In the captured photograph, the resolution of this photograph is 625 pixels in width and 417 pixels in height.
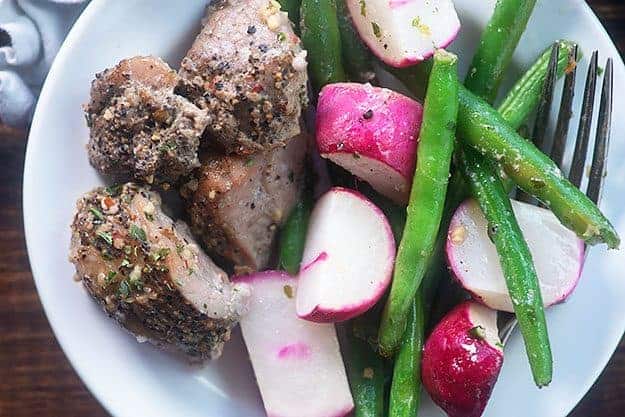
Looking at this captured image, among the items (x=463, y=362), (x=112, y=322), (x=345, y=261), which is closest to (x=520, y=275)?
(x=463, y=362)

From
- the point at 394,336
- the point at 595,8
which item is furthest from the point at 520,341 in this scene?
the point at 595,8

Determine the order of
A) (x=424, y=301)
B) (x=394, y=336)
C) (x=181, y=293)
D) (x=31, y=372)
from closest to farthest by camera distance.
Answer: (x=181, y=293), (x=394, y=336), (x=424, y=301), (x=31, y=372)

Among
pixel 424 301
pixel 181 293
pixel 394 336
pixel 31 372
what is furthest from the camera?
pixel 31 372

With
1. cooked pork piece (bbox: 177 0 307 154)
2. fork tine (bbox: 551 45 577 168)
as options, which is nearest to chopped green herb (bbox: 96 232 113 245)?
cooked pork piece (bbox: 177 0 307 154)

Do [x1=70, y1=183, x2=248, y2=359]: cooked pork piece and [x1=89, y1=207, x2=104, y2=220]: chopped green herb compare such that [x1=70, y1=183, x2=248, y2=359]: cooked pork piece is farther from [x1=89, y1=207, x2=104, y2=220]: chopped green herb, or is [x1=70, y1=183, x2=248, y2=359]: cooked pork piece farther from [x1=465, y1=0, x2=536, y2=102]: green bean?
[x1=465, y1=0, x2=536, y2=102]: green bean

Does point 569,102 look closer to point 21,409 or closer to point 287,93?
point 287,93

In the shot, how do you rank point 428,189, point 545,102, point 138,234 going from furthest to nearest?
1. point 545,102
2. point 428,189
3. point 138,234

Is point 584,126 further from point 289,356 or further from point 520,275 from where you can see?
point 289,356
